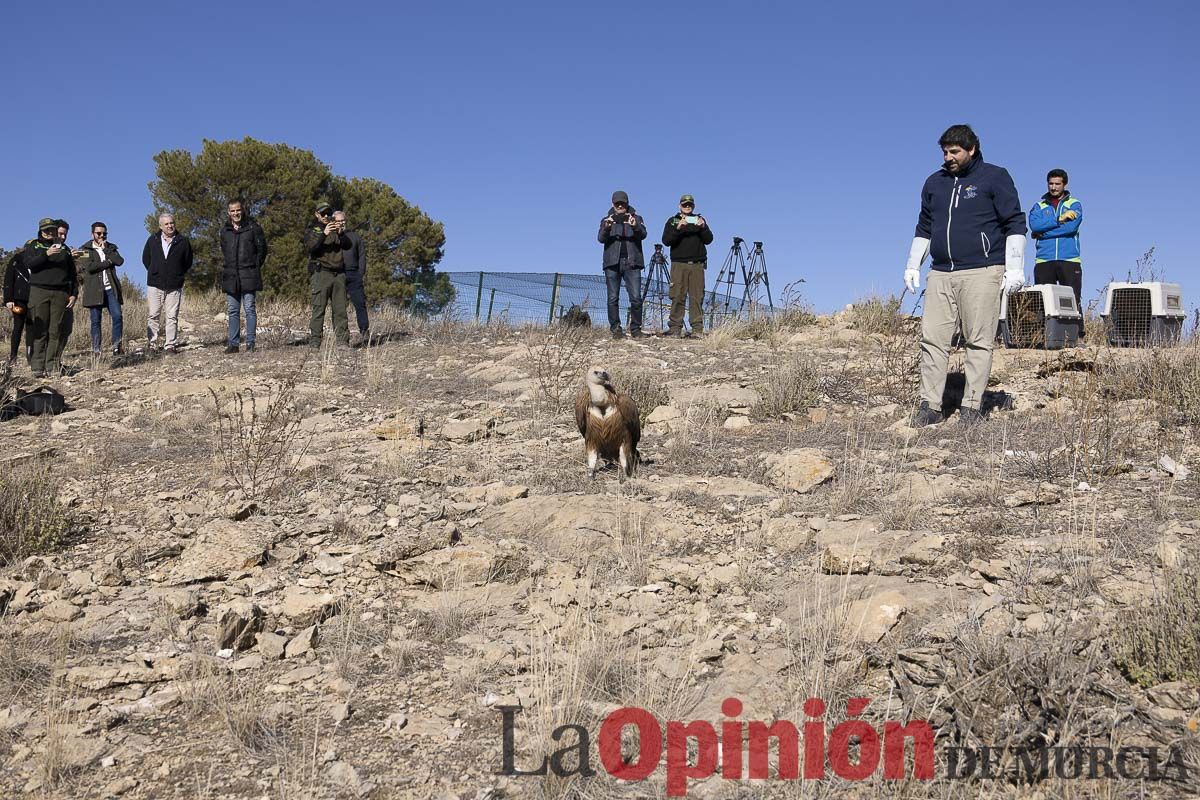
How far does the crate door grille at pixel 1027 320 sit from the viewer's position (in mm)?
9375

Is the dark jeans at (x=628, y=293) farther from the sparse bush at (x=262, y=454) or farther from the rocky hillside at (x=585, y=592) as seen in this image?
the sparse bush at (x=262, y=454)

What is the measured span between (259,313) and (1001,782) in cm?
1580

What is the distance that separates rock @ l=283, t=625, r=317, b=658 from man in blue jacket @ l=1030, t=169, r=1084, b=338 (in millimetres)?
8694

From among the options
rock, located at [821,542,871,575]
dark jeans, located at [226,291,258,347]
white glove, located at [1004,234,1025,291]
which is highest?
white glove, located at [1004,234,1025,291]

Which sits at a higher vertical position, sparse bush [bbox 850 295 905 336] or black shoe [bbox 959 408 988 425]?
sparse bush [bbox 850 295 905 336]

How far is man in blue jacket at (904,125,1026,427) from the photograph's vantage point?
6.51 meters

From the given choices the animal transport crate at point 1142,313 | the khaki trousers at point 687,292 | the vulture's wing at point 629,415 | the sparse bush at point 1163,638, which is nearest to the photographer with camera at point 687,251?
the khaki trousers at point 687,292

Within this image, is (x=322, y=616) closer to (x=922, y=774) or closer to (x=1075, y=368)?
(x=922, y=774)

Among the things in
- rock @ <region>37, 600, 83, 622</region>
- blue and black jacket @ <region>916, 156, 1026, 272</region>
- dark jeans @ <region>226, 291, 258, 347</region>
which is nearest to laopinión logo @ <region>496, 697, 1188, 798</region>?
rock @ <region>37, 600, 83, 622</region>

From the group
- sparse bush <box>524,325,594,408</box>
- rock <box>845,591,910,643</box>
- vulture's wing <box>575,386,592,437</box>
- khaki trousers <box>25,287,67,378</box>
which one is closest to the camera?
rock <box>845,591,910,643</box>

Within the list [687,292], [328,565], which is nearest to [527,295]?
[687,292]

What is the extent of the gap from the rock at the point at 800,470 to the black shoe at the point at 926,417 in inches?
54.8

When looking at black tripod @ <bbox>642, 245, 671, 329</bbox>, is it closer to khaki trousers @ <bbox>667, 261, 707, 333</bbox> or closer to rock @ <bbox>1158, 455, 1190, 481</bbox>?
khaki trousers @ <bbox>667, 261, 707, 333</bbox>

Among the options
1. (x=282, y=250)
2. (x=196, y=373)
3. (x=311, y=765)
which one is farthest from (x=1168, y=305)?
(x=282, y=250)
